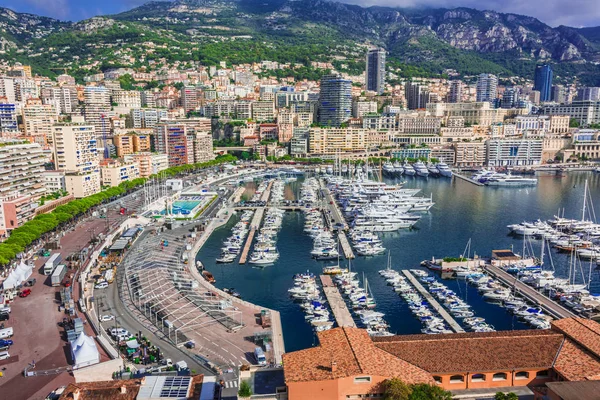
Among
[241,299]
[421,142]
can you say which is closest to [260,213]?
[241,299]

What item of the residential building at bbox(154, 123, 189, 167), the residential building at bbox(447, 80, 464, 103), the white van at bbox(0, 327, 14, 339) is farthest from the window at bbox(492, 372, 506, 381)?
the residential building at bbox(447, 80, 464, 103)

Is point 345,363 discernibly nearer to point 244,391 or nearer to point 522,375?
point 244,391

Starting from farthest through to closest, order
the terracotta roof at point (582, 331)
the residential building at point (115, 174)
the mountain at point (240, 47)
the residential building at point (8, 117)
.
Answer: the mountain at point (240, 47)
the residential building at point (8, 117)
the residential building at point (115, 174)
the terracotta roof at point (582, 331)

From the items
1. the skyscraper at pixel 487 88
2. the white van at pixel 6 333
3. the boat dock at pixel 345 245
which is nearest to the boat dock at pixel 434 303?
the boat dock at pixel 345 245

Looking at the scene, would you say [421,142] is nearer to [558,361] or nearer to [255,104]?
[255,104]

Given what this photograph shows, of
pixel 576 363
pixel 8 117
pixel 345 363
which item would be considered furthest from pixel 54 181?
pixel 576 363

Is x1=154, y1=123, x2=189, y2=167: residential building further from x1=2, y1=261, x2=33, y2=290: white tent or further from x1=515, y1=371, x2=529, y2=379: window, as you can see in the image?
x1=515, y1=371, x2=529, y2=379: window

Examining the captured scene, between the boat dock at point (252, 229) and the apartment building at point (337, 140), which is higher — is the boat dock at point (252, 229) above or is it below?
below

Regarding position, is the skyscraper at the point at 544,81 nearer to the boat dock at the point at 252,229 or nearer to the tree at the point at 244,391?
the boat dock at the point at 252,229
